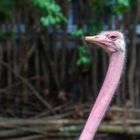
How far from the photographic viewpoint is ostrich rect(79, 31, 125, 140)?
2824mm

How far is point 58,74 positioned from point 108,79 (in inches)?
166

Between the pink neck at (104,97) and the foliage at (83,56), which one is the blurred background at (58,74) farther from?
the pink neck at (104,97)

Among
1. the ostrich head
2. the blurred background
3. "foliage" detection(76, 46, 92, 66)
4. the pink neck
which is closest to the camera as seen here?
the pink neck

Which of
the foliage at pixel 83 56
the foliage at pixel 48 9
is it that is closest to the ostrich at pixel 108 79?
the foliage at pixel 48 9

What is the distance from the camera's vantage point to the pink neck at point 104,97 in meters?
2.82

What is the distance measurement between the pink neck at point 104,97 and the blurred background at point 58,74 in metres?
3.43

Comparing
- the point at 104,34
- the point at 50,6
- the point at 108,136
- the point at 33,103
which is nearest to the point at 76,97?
the point at 33,103

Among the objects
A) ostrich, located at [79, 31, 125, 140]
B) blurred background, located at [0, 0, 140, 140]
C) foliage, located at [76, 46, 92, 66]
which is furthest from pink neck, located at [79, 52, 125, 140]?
blurred background, located at [0, 0, 140, 140]

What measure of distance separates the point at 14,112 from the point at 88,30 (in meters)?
1.49

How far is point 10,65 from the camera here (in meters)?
6.93

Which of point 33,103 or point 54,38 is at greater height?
point 54,38

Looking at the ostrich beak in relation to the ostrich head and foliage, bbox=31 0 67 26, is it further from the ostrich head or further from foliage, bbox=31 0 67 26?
foliage, bbox=31 0 67 26

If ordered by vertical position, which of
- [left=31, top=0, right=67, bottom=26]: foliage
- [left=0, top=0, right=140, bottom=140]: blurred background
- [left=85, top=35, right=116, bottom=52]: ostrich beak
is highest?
[left=31, top=0, right=67, bottom=26]: foliage

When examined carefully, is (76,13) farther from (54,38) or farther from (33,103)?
(33,103)
